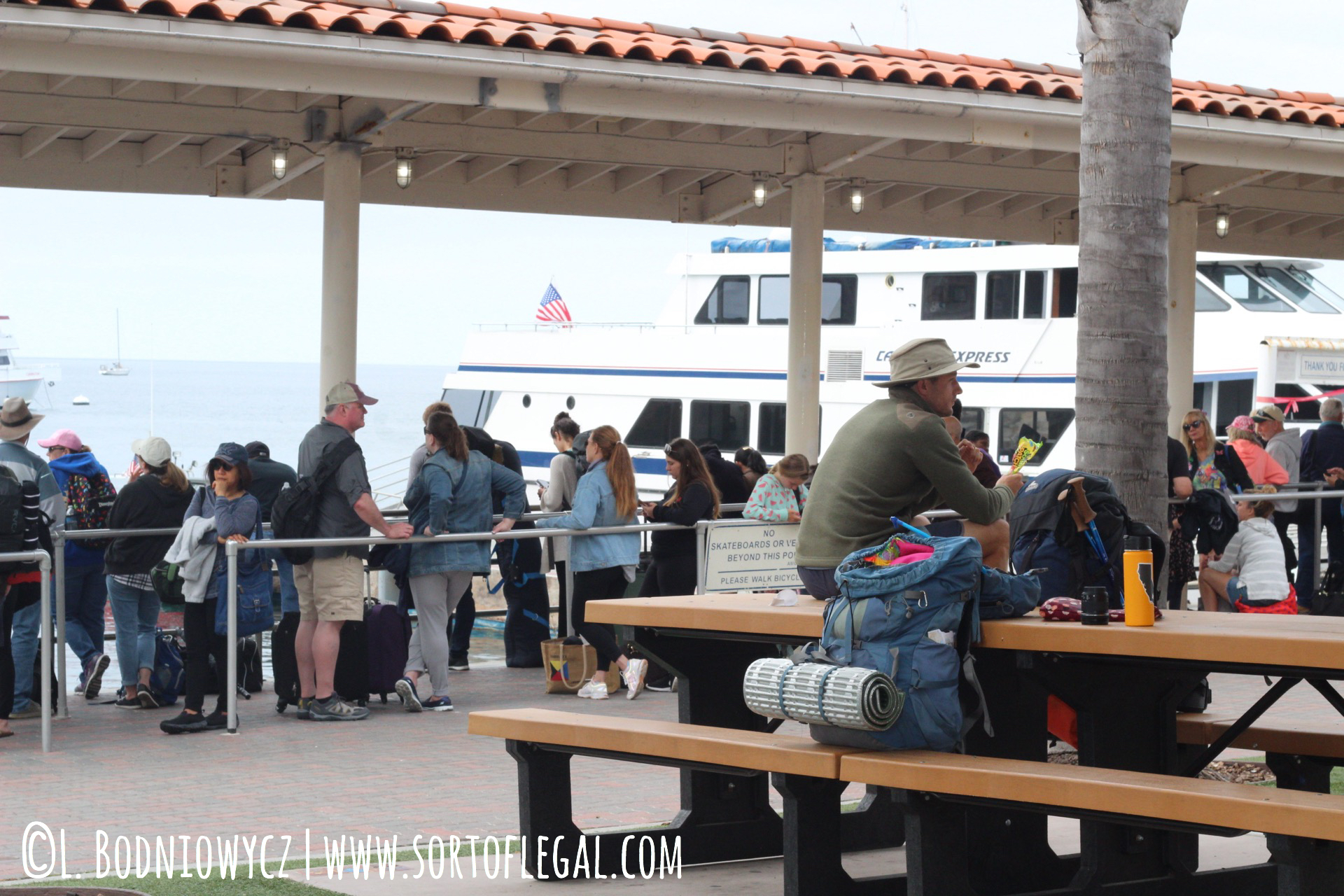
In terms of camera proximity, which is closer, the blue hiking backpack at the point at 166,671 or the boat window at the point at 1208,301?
the blue hiking backpack at the point at 166,671

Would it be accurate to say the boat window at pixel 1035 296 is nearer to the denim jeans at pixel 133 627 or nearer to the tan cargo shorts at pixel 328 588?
the tan cargo shorts at pixel 328 588

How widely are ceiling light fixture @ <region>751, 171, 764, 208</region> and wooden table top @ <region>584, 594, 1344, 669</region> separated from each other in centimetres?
656

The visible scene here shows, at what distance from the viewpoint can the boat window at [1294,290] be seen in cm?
1881

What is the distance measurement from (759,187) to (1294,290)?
9547 millimetres

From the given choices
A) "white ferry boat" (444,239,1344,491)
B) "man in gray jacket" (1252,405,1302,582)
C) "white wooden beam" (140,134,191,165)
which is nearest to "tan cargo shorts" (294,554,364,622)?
"white wooden beam" (140,134,191,165)

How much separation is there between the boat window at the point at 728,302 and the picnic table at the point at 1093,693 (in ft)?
56.0

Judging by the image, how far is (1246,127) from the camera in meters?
11.5

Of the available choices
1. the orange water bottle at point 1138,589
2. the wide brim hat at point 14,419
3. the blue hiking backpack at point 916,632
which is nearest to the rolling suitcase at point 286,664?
the wide brim hat at point 14,419

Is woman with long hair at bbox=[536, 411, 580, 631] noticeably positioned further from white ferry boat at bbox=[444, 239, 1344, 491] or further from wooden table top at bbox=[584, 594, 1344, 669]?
white ferry boat at bbox=[444, 239, 1344, 491]

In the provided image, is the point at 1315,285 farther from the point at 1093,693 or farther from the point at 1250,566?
the point at 1093,693

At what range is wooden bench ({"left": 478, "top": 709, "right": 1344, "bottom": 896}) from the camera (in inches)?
167

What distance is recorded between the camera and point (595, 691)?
10219 millimetres

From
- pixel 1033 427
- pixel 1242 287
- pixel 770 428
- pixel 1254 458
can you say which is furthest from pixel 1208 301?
pixel 1254 458

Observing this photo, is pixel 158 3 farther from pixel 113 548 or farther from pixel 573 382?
pixel 573 382
